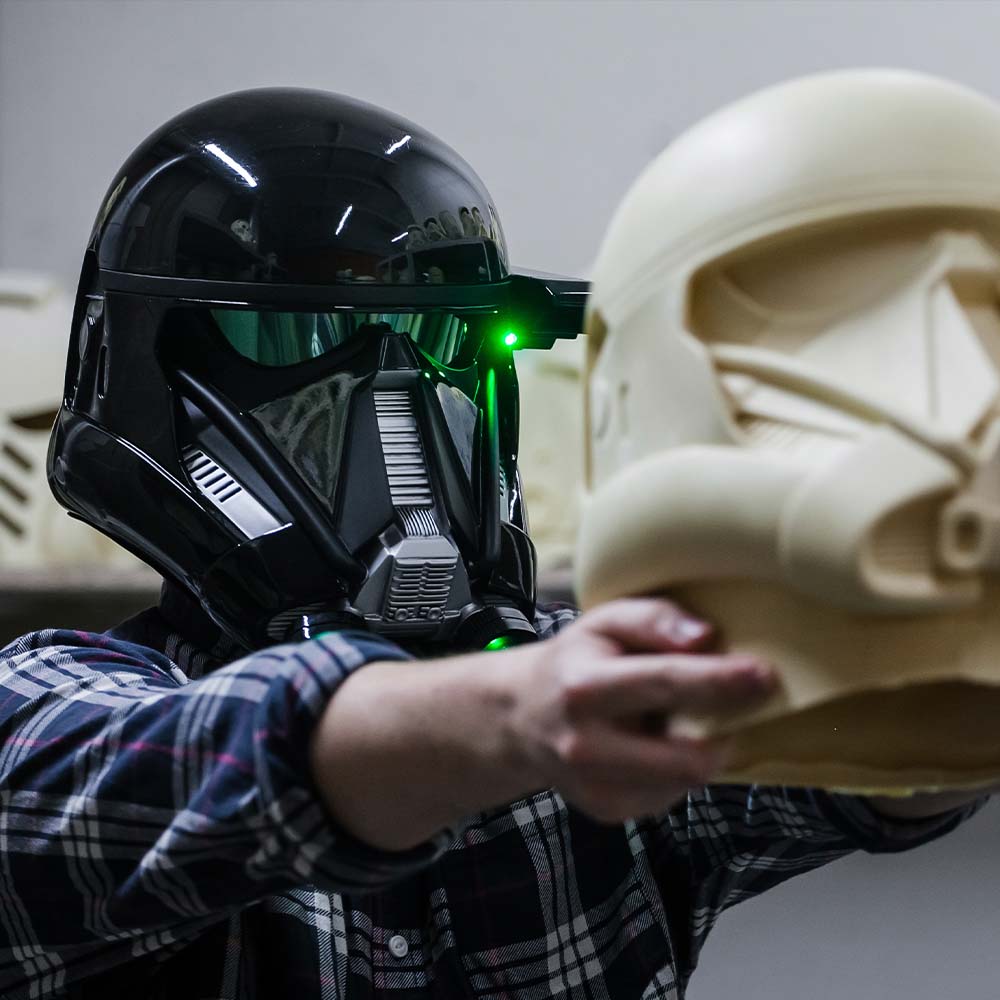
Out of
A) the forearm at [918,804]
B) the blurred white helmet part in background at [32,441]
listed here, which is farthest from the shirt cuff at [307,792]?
the blurred white helmet part in background at [32,441]

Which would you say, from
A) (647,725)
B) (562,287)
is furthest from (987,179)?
(562,287)

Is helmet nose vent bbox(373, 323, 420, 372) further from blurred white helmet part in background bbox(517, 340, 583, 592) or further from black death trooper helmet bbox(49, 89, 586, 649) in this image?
blurred white helmet part in background bbox(517, 340, 583, 592)

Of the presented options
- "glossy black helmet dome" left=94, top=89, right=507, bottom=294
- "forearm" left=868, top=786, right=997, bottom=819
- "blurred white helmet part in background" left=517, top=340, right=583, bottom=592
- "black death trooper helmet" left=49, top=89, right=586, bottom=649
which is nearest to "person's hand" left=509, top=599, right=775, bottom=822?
"forearm" left=868, top=786, right=997, bottom=819

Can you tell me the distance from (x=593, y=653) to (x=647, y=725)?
0.12ft

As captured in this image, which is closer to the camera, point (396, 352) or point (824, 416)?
point (824, 416)

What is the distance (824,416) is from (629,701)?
5.0 inches

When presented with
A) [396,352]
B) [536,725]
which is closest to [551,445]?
[396,352]

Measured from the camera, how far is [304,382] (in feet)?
3.51

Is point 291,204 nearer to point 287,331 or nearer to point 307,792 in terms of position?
point 287,331

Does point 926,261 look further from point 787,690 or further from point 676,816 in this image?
point 676,816

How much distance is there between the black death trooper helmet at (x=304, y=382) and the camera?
1037 millimetres

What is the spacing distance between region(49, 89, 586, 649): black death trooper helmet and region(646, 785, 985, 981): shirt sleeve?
0.19 metres

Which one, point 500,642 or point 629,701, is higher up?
point 629,701

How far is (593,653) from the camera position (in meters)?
0.56
